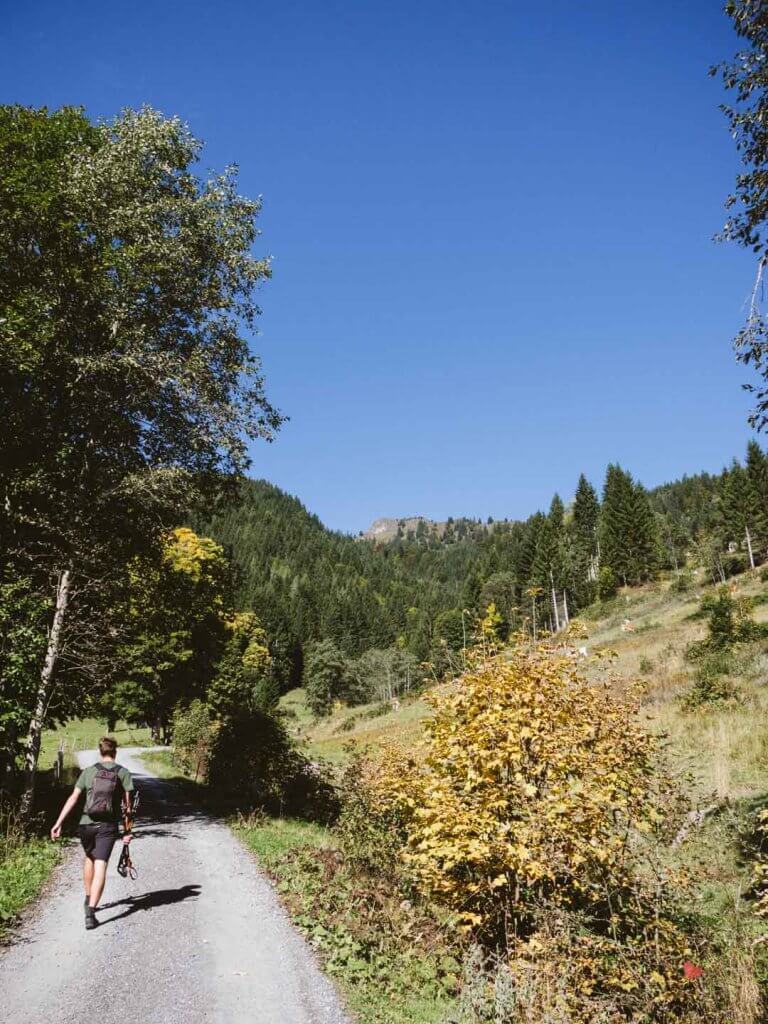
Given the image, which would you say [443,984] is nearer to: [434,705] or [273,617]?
[434,705]

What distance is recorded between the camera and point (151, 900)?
7605 millimetres

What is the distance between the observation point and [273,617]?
356 feet

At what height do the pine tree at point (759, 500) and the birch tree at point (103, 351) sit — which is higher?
the pine tree at point (759, 500)

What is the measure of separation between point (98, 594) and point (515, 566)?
94723mm

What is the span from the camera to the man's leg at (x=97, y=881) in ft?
21.7

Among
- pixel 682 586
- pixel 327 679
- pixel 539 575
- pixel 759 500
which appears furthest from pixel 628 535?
pixel 327 679

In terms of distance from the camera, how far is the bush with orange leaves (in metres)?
5.00

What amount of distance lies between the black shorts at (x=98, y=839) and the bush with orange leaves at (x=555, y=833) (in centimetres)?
373

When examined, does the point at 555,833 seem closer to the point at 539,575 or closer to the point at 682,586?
the point at 682,586

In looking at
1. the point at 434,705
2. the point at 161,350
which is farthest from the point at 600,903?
the point at 161,350

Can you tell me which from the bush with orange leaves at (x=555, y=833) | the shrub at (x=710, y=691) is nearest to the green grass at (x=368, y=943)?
the bush with orange leaves at (x=555, y=833)

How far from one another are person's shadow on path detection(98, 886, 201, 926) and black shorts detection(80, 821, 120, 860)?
0.76 m

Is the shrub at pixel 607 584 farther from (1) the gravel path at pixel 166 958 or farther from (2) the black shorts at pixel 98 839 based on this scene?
(2) the black shorts at pixel 98 839

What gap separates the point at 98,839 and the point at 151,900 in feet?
4.85
